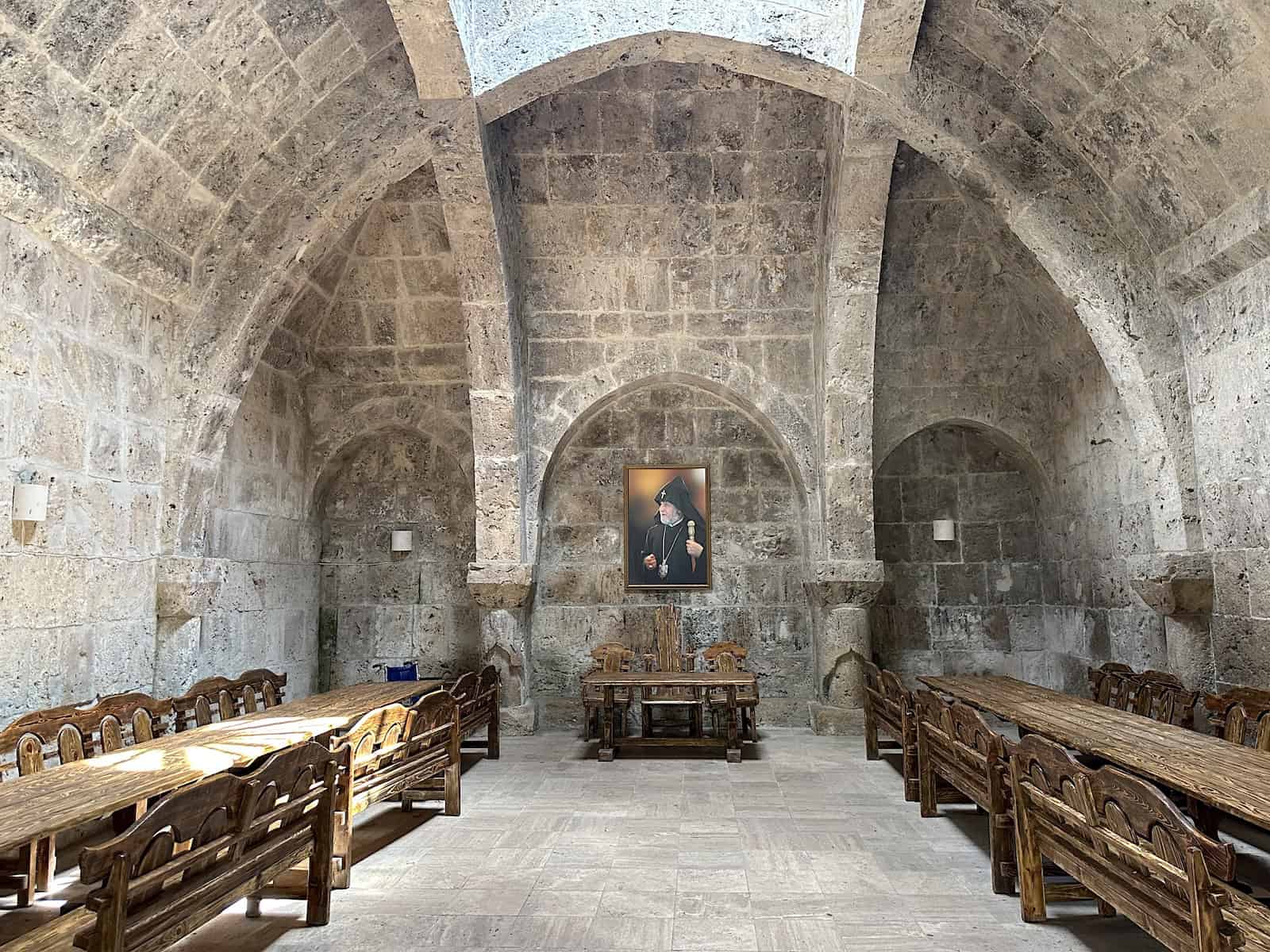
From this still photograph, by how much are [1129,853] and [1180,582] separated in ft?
10.2

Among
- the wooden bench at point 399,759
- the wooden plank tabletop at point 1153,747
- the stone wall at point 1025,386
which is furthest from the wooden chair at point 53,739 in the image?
the stone wall at point 1025,386

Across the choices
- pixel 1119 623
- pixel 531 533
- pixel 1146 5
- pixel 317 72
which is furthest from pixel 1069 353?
pixel 317 72

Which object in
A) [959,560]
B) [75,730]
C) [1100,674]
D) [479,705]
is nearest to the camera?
[75,730]

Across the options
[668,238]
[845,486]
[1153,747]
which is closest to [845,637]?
[845,486]

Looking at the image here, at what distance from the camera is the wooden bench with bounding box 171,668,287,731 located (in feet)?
14.9

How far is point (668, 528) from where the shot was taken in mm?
7598

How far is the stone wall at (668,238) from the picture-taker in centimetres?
639

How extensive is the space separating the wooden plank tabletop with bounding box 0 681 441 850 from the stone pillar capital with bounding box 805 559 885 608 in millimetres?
3719

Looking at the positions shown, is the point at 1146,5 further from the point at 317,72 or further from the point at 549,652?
the point at 549,652

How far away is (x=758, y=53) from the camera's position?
4.98 meters

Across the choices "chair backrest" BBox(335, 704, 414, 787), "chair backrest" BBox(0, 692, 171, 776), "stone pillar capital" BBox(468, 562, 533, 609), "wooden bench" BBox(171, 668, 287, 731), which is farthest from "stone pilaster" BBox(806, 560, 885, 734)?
"chair backrest" BBox(0, 692, 171, 776)

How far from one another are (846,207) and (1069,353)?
2.32 m

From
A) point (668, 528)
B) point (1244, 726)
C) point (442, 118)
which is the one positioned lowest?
point (1244, 726)

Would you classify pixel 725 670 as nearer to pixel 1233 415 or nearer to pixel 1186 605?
pixel 1186 605
